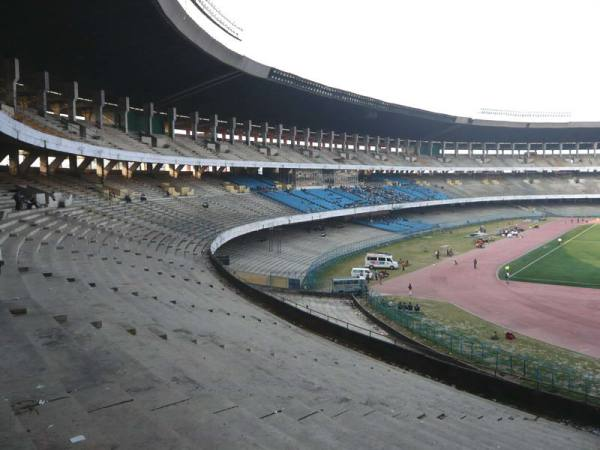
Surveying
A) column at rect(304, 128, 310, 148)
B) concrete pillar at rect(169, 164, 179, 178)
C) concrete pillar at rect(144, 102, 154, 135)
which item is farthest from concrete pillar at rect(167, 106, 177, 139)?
column at rect(304, 128, 310, 148)

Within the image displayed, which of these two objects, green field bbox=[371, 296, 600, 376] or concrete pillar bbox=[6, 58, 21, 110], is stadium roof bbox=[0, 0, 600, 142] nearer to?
concrete pillar bbox=[6, 58, 21, 110]

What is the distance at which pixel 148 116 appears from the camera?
48844 mm

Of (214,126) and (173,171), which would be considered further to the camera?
(214,126)

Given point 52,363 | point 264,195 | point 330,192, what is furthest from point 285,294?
point 330,192

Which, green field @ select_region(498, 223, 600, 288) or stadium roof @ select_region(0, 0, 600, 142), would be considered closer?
stadium roof @ select_region(0, 0, 600, 142)

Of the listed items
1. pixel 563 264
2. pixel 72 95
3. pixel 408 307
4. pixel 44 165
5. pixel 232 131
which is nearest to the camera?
pixel 408 307

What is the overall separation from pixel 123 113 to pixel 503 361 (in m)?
39.5

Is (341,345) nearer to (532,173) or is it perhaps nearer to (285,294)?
(285,294)

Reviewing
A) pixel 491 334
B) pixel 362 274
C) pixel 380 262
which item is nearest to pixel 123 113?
pixel 362 274

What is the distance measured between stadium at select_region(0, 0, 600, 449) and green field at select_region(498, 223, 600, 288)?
372 mm

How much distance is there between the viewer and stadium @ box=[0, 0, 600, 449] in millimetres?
8211

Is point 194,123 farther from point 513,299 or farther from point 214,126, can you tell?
point 513,299

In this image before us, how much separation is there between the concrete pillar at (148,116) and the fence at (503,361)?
34.0 metres

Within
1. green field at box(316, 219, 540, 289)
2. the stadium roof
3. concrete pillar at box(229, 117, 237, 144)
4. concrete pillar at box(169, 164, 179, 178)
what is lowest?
green field at box(316, 219, 540, 289)
